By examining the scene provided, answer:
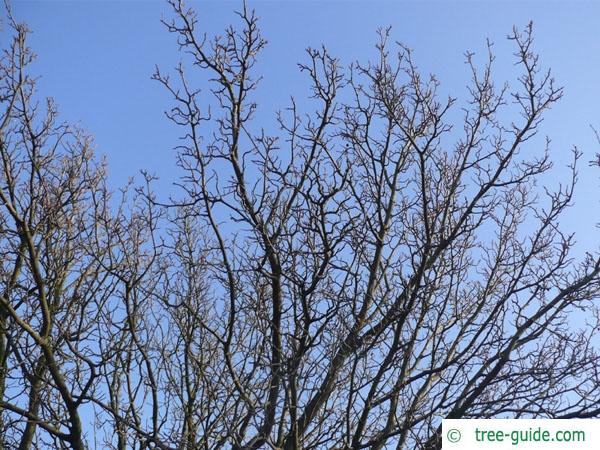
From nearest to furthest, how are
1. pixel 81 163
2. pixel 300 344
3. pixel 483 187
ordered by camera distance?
pixel 300 344, pixel 483 187, pixel 81 163

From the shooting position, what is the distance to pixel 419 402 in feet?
23.4

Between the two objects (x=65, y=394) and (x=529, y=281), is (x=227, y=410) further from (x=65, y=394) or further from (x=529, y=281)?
(x=529, y=281)

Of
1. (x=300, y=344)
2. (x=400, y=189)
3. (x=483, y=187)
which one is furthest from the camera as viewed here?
(x=400, y=189)

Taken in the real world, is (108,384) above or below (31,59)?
below

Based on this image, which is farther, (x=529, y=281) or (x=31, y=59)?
(x=31, y=59)

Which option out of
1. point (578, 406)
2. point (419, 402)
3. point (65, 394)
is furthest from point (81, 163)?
point (578, 406)

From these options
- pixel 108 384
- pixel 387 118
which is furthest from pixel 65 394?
pixel 387 118

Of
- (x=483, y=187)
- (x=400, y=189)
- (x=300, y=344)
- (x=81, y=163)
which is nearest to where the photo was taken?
(x=300, y=344)

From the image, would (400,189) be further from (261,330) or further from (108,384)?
(108,384)

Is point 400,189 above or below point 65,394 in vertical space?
above

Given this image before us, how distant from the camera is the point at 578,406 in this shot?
20.4 feet

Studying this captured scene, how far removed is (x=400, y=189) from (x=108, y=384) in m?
3.38

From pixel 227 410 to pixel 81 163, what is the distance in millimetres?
4094

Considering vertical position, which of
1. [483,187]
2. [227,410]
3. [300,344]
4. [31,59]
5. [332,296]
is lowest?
[227,410]
